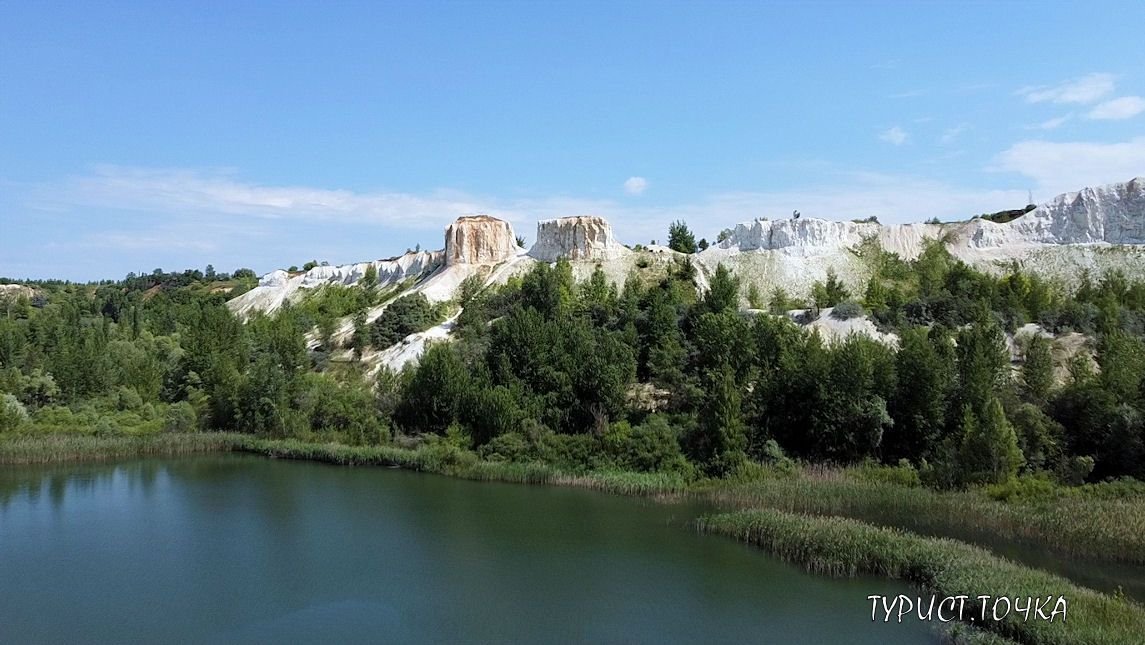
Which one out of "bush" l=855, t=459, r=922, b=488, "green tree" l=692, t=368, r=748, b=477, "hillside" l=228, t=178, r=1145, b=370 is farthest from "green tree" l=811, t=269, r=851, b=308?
"bush" l=855, t=459, r=922, b=488

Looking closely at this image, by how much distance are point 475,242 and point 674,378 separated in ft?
123

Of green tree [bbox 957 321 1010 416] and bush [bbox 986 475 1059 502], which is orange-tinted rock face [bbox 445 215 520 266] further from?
bush [bbox 986 475 1059 502]

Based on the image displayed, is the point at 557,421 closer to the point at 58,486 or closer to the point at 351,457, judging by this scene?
the point at 351,457

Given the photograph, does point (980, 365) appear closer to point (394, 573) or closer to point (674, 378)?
point (674, 378)

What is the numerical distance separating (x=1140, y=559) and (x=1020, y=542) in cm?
282

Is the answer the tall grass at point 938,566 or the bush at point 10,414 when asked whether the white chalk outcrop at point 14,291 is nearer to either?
the bush at point 10,414

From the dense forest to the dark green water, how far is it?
23.0ft

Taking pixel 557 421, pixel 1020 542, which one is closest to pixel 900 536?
pixel 1020 542

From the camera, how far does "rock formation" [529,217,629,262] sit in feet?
228

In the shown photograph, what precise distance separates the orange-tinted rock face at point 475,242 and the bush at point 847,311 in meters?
32.5

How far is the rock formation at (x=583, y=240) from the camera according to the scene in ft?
228

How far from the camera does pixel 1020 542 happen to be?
22.5m

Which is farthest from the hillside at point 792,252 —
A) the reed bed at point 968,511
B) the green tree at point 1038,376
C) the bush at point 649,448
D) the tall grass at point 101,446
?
the reed bed at point 968,511

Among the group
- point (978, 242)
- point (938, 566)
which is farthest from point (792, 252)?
point (938, 566)
